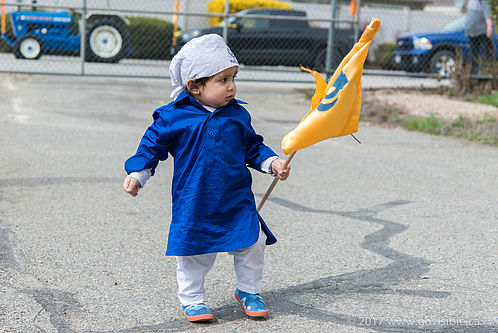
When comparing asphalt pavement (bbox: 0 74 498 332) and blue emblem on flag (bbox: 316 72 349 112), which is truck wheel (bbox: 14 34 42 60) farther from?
blue emblem on flag (bbox: 316 72 349 112)

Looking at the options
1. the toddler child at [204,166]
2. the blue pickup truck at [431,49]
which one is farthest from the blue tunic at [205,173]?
the blue pickup truck at [431,49]

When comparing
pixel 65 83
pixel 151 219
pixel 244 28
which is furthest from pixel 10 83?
pixel 151 219

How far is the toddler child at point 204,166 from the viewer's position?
283cm

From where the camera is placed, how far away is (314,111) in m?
2.79

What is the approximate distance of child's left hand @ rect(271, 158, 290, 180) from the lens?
2799 millimetres

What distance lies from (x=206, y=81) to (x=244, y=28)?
1134 cm

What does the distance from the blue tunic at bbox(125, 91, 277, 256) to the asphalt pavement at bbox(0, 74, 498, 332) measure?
380mm

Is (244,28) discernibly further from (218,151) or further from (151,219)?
(218,151)

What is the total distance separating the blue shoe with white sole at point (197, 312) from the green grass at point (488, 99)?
7.57 metres

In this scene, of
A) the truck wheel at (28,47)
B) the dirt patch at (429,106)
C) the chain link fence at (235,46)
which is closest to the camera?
the dirt patch at (429,106)

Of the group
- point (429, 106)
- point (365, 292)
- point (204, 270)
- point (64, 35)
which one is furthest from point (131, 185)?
point (64, 35)

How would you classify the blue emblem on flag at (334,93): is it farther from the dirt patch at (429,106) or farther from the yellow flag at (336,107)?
the dirt patch at (429,106)

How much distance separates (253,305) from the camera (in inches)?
116

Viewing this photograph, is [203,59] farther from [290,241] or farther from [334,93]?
[290,241]
